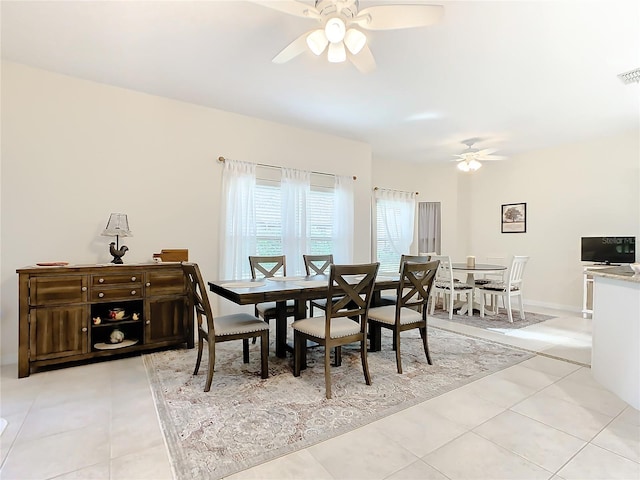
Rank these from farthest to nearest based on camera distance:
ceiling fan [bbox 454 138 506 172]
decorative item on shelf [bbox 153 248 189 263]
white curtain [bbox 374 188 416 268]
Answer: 1. white curtain [bbox 374 188 416 268]
2. ceiling fan [bbox 454 138 506 172]
3. decorative item on shelf [bbox 153 248 189 263]

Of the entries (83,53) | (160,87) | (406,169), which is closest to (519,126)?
(406,169)

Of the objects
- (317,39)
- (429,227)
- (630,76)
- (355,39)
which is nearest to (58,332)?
(317,39)

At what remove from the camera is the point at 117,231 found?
314cm

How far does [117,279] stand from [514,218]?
640 centimetres

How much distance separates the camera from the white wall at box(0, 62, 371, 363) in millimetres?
2982

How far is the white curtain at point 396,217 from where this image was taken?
623cm

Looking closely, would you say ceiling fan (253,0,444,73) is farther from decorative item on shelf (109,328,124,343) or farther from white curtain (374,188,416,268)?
white curtain (374,188,416,268)

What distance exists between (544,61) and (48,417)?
4.63 meters

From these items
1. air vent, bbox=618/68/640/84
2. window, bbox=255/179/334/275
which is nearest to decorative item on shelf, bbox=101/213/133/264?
window, bbox=255/179/334/275

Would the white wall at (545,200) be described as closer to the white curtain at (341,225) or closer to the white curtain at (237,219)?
the white curtain at (341,225)

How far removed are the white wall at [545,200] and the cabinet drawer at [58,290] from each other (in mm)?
4929

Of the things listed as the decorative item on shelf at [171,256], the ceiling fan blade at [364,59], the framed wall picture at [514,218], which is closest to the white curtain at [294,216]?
the decorative item on shelf at [171,256]

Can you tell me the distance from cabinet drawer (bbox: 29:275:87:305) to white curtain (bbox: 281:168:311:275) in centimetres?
233

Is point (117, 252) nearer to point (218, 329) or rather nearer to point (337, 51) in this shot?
point (218, 329)
